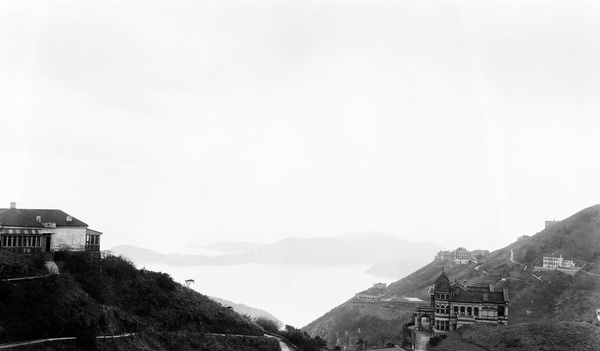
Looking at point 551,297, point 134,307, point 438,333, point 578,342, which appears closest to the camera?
point 134,307

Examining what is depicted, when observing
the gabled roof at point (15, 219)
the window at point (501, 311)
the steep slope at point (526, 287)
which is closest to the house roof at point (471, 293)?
the window at point (501, 311)

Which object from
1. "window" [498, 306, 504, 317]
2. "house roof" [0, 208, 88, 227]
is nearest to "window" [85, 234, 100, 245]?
"house roof" [0, 208, 88, 227]

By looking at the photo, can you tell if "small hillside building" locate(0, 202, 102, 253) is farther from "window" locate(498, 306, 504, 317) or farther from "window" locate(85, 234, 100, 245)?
"window" locate(498, 306, 504, 317)

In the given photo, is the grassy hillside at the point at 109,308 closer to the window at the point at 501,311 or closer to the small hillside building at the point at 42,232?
the small hillside building at the point at 42,232

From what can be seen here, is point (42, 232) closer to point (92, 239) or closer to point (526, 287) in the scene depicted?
point (92, 239)

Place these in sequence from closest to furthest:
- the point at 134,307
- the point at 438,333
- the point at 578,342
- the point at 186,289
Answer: the point at 134,307 → the point at 578,342 → the point at 186,289 → the point at 438,333

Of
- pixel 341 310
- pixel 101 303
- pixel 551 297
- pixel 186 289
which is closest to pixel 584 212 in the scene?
pixel 551 297

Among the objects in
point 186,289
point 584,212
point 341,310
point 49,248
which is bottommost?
point 341,310

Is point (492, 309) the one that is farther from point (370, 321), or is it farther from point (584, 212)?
point (584, 212)
